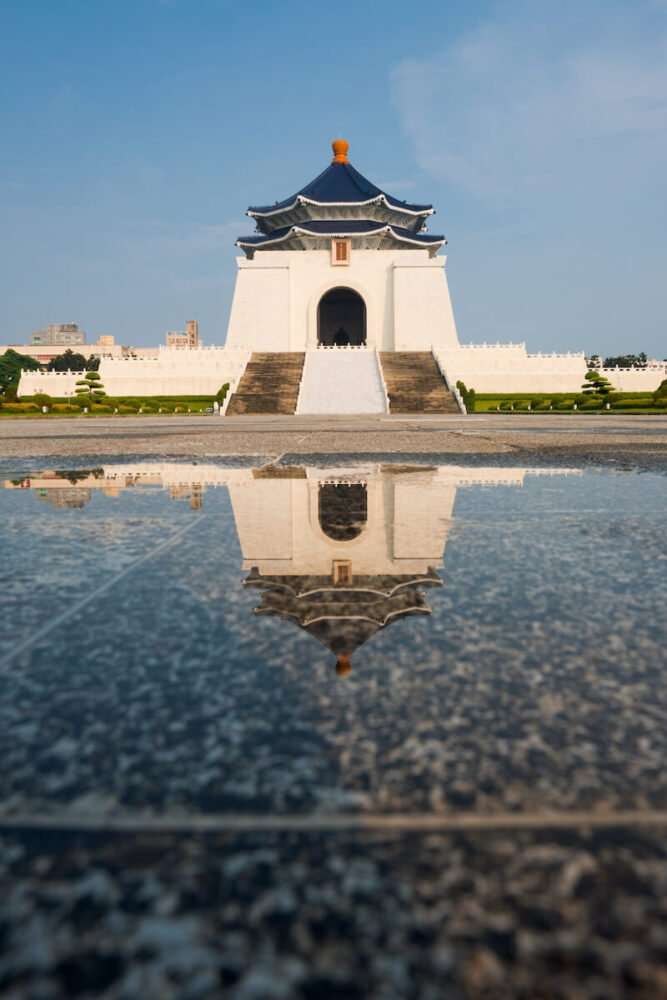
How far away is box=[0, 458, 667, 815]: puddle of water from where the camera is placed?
43.4 inches

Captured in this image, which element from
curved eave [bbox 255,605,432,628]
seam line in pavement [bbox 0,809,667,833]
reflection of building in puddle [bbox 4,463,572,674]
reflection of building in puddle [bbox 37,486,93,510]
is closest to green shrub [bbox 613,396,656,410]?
reflection of building in puddle [bbox 4,463,572,674]

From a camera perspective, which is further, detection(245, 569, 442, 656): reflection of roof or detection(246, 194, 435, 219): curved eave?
detection(246, 194, 435, 219): curved eave

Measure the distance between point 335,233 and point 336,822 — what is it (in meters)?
47.9

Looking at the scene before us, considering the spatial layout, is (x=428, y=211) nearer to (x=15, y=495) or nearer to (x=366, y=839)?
(x=15, y=495)

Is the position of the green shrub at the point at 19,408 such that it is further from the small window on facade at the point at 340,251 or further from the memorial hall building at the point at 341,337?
the small window on facade at the point at 340,251

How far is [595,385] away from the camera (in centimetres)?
3281

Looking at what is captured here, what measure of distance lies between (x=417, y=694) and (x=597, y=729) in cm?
33

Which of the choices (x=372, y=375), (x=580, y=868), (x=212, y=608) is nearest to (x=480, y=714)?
(x=580, y=868)

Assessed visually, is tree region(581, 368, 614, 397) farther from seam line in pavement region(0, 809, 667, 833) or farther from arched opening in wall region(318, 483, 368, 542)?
seam line in pavement region(0, 809, 667, 833)

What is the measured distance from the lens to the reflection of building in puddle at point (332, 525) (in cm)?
204

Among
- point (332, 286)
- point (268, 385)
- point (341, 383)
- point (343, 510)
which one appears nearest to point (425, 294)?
point (332, 286)

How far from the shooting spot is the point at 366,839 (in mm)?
964

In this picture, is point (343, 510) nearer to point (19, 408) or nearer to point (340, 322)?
point (19, 408)

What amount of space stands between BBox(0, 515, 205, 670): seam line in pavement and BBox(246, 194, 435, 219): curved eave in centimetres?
4743
